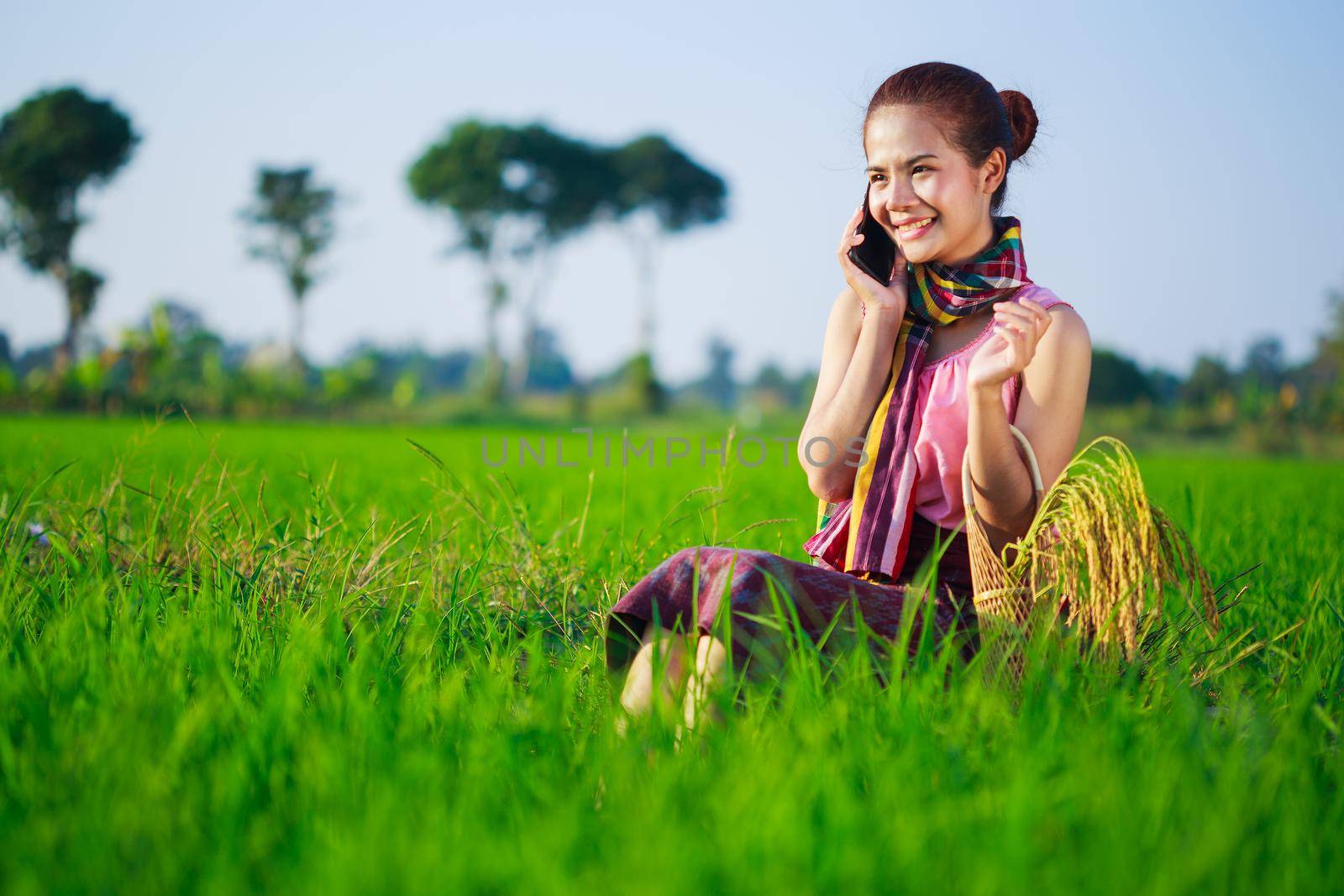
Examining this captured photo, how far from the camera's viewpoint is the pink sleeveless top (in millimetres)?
1911

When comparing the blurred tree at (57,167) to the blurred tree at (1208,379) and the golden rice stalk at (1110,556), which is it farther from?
the blurred tree at (1208,379)

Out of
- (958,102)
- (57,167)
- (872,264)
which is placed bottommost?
(872,264)

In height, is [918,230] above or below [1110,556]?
above

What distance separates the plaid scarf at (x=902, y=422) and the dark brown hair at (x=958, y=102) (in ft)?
0.57

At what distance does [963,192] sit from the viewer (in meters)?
1.92

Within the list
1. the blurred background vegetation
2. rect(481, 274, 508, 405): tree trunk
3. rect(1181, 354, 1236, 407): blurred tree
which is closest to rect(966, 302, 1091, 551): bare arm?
the blurred background vegetation

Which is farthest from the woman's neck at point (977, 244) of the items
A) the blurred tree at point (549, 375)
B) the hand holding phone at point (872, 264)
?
the blurred tree at point (549, 375)

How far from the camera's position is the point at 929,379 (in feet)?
6.60

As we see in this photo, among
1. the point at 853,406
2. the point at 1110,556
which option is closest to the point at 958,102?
the point at 853,406

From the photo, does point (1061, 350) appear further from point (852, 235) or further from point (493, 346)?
point (493, 346)

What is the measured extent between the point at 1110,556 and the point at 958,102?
90cm

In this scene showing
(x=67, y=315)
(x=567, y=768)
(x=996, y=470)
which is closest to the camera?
(x=567, y=768)

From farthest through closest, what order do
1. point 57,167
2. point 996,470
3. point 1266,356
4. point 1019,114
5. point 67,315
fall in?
1. point 1266,356
2. point 57,167
3. point 67,315
4. point 1019,114
5. point 996,470

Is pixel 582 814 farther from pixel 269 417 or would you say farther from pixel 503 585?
pixel 269 417
